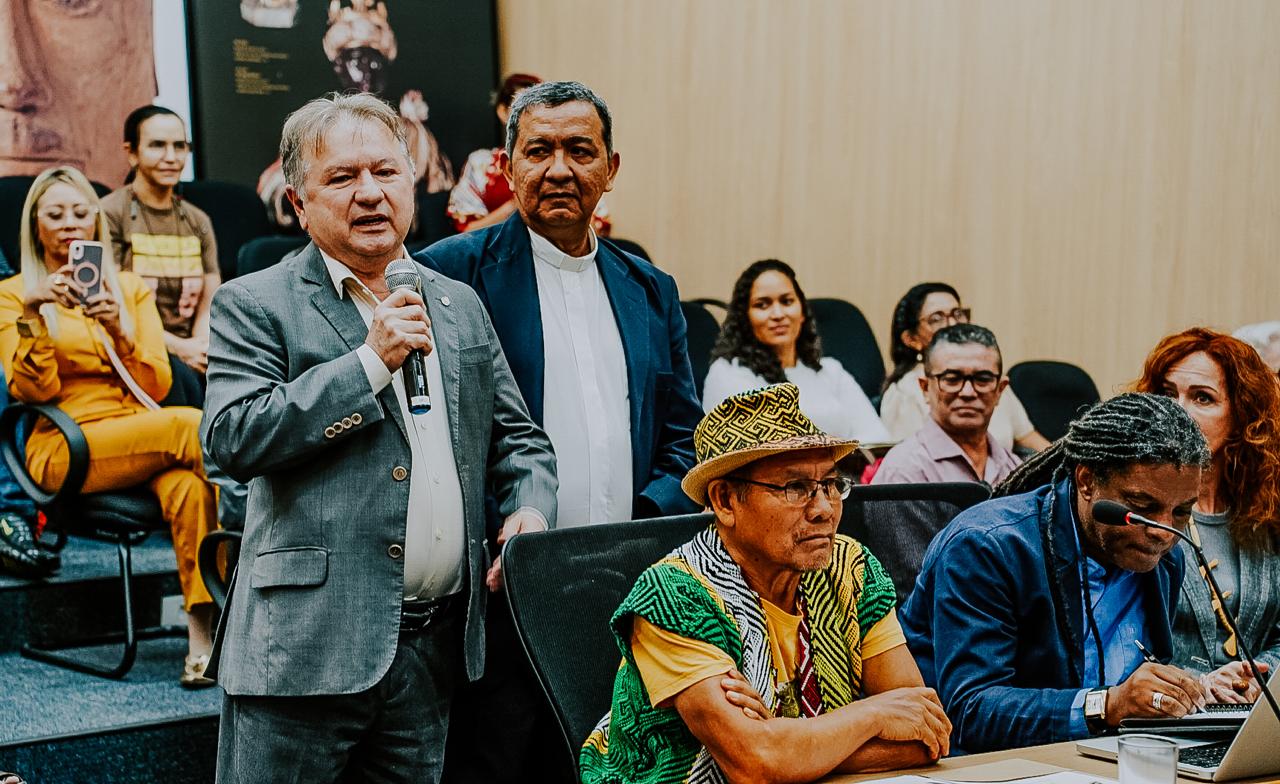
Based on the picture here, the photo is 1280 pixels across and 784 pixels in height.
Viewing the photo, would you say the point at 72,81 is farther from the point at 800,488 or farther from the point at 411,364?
the point at 800,488

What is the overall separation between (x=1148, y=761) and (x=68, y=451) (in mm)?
2937

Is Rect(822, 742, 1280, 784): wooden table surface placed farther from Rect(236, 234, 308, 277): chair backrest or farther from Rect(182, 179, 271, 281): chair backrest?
Rect(182, 179, 271, 281): chair backrest

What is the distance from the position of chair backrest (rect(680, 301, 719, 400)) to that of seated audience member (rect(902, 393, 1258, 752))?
9.11 feet

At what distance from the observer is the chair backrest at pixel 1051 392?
179 inches

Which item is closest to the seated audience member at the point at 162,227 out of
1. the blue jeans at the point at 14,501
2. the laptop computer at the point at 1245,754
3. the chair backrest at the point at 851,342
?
the blue jeans at the point at 14,501

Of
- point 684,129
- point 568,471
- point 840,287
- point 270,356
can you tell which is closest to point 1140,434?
point 568,471

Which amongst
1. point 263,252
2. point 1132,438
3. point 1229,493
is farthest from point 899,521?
point 263,252

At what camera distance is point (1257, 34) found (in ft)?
14.6

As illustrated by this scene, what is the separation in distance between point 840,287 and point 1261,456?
320 cm

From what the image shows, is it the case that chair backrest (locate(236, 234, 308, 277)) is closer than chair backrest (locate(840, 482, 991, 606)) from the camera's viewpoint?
No

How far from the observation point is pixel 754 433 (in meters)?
1.80

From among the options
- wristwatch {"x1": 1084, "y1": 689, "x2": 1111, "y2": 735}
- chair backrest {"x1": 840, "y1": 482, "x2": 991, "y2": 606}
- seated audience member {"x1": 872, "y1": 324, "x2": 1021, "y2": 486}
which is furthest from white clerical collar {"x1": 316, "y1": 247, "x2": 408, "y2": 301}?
seated audience member {"x1": 872, "y1": 324, "x2": 1021, "y2": 486}

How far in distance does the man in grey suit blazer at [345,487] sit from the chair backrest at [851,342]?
307cm

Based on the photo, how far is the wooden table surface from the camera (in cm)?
163
